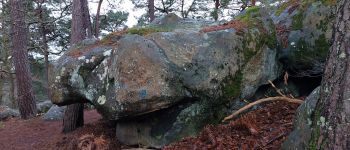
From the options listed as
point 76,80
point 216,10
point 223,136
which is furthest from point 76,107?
point 216,10

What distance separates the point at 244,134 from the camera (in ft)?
15.1

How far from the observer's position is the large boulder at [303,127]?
10.1ft

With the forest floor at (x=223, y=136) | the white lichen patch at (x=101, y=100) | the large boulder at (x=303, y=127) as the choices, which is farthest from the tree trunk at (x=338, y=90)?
the white lichen patch at (x=101, y=100)

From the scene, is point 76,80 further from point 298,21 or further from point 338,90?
point 338,90

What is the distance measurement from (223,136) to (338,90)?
254 centimetres

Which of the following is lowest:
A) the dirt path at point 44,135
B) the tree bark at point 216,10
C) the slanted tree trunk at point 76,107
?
the dirt path at point 44,135

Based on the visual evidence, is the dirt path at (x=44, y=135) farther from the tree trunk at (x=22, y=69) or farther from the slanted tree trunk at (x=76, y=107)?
the tree trunk at (x=22, y=69)

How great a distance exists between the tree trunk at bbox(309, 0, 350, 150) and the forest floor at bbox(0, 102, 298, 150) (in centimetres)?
146

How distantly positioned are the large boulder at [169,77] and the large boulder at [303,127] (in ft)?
6.67

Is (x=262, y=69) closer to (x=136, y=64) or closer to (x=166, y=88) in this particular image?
(x=166, y=88)

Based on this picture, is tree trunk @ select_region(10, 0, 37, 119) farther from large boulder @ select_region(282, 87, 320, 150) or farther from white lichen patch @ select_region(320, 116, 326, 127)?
white lichen patch @ select_region(320, 116, 326, 127)

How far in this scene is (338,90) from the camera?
237cm

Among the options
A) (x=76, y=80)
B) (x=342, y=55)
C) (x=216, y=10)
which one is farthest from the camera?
(x=216, y=10)

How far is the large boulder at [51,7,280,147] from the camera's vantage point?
5.03 m
